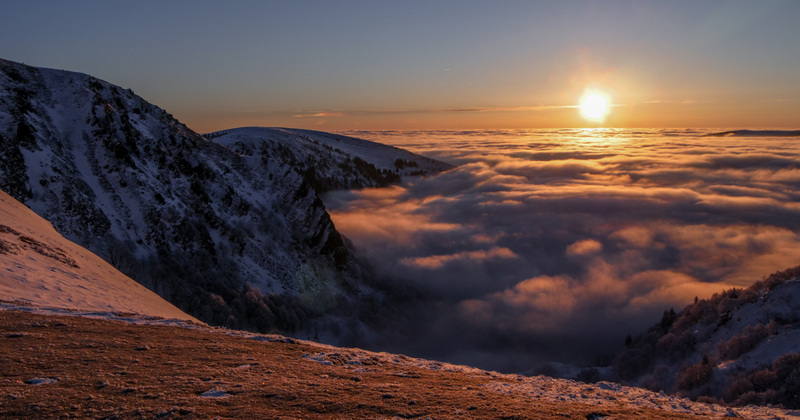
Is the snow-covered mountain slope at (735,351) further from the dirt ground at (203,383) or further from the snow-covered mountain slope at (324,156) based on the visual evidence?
the snow-covered mountain slope at (324,156)

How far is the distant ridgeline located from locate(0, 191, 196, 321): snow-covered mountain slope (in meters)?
14.2

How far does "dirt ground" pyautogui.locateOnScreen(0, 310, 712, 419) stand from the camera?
7.00 metres

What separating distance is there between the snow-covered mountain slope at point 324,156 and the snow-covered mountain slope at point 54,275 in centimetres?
6769

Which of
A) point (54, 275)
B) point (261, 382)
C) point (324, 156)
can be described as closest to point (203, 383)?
point (261, 382)

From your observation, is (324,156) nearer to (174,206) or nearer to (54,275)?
(174,206)

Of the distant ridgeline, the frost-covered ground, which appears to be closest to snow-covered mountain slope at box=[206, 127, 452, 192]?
the distant ridgeline

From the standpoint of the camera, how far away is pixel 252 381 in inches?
352

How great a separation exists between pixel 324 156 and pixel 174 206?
91.1 metres

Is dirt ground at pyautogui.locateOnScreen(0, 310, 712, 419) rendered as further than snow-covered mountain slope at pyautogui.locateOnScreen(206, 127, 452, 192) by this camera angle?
No

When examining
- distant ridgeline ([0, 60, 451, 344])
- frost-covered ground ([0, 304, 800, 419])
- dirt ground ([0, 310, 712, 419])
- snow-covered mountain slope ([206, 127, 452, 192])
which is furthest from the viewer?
snow-covered mountain slope ([206, 127, 452, 192])

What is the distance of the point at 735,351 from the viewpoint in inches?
955

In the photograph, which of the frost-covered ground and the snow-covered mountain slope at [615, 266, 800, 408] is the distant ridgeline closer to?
the frost-covered ground

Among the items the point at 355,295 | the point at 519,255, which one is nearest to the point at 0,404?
the point at 355,295

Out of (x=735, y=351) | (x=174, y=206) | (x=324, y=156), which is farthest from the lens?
(x=324, y=156)
